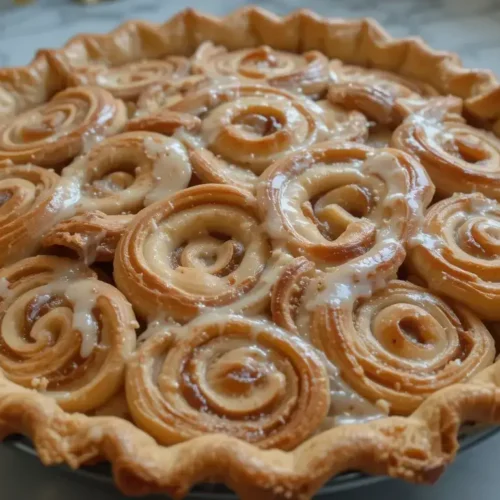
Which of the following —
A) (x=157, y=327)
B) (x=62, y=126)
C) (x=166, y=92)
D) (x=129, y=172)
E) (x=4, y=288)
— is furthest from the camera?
(x=166, y=92)

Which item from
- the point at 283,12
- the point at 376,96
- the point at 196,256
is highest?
the point at 376,96

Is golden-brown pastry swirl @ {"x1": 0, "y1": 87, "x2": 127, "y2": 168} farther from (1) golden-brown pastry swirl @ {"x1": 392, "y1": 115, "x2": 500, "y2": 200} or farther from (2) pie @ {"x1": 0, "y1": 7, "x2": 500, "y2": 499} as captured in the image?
(1) golden-brown pastry swirl @ {"x1": 392, "y1": 115, "x2": 500, "y2": 200}

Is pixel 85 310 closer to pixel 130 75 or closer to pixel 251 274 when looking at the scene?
pixel 251 274

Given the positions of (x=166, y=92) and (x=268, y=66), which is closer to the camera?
(x=166, y=92)

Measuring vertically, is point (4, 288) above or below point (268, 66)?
below

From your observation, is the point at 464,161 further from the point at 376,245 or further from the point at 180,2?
the point at 180,2

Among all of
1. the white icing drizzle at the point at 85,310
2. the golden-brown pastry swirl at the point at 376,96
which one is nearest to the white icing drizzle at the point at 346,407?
the white icing drizzle at the point at 85,310

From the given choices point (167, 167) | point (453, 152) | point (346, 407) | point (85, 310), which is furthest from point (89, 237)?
point (453, 152)
